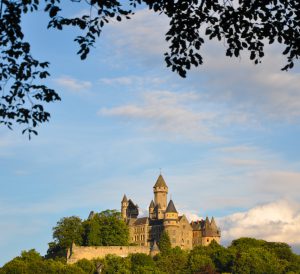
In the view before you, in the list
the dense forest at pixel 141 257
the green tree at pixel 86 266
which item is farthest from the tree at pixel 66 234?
the green tree at pixel 86 266

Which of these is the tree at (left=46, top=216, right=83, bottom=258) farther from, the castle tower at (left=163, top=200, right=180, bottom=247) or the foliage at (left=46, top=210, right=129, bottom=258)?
the castle tower at (left=163, top=200, right=180, bottom=247)

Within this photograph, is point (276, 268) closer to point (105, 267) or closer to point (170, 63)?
point (105, 267)

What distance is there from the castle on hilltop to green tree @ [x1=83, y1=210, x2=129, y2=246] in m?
14.3

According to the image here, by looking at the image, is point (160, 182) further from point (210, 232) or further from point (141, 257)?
point (141, 257)

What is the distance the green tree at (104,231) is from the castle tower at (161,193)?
Result: 32.1 metres

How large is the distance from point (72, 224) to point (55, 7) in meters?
111

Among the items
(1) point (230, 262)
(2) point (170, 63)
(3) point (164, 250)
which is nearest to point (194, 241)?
(3) point (164, 250)

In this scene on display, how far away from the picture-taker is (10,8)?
16.8 m

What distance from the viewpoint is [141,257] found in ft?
371

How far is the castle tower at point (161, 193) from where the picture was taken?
158m

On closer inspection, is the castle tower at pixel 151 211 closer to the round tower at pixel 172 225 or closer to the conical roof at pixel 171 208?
the conical roof at pixel 171 208

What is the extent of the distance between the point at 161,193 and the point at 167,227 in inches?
689

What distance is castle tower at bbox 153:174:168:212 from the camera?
517ft

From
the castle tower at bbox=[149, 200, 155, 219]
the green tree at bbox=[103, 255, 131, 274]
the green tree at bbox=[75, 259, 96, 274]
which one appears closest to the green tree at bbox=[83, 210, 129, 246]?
the green tree at bbox=[103, 255, 131, 274]
